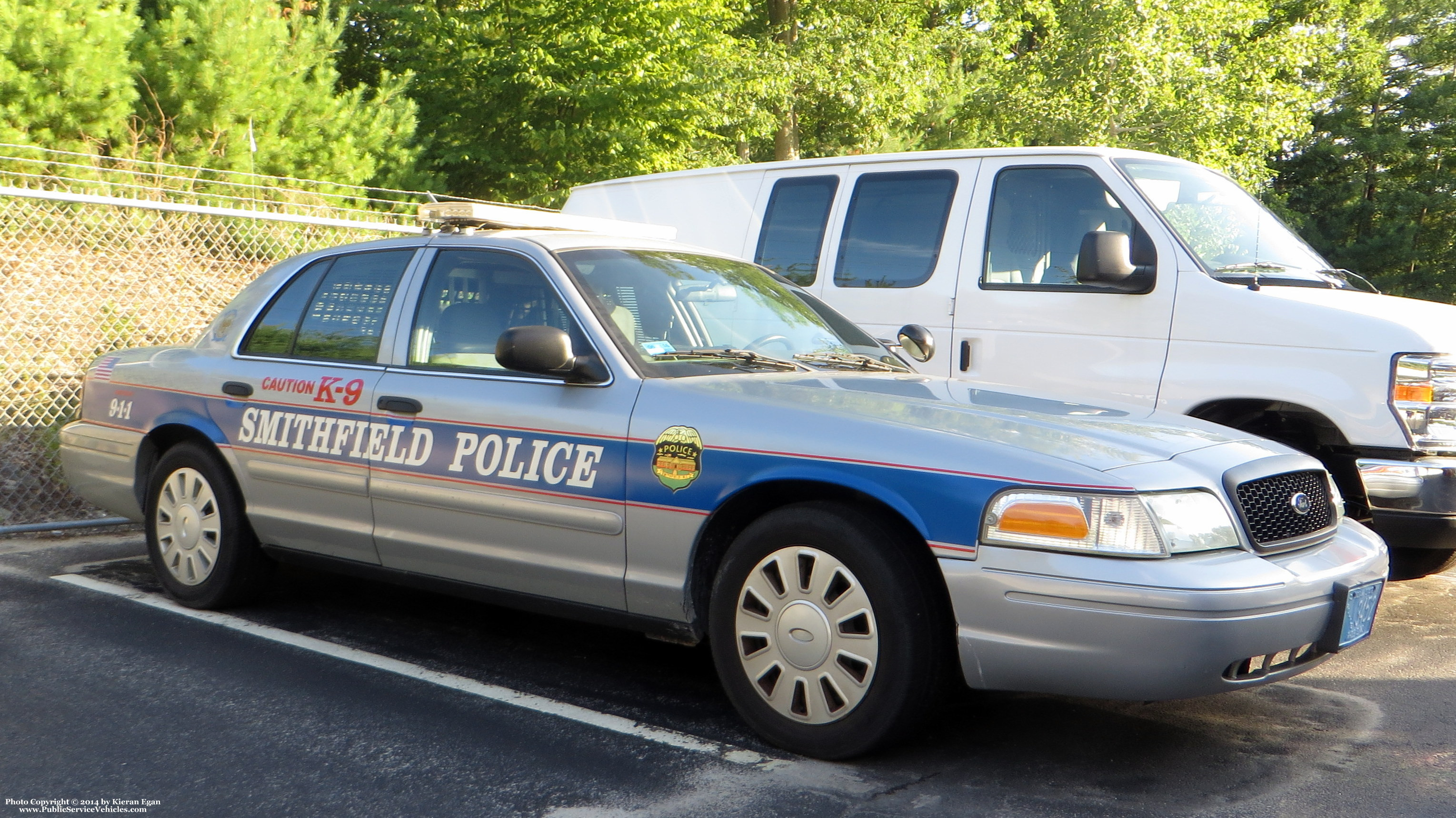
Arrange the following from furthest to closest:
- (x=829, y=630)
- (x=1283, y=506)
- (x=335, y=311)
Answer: (x=335, y=311) < (x=1283, y=506) < (x=829, y=630)

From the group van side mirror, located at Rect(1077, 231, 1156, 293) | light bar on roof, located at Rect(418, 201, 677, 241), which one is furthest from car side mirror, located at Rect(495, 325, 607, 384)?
van side mirror, located at Rect(1077, 231, 1156, 293)

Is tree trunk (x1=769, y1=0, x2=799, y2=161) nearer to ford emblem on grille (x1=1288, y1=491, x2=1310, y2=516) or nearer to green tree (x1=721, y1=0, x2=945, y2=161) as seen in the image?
→ green tree (x1=721, y1=0, x2=945, y2=161)

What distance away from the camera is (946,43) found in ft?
80.8

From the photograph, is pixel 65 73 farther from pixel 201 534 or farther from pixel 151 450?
pixel 201 534

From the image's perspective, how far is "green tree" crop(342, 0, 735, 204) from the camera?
18031mm

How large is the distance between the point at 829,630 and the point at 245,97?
12.4 metres

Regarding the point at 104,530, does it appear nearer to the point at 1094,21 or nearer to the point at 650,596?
the point at 650,596

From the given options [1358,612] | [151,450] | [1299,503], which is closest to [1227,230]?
[1299,503]

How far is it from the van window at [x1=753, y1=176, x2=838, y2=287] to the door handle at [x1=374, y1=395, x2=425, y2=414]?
117 inches

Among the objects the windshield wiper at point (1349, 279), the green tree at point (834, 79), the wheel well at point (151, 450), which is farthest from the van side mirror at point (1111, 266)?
the green tree at point (834, 79)

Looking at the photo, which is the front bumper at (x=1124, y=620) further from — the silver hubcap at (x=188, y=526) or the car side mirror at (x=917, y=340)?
the silver hubcap at (x=188, y=526)

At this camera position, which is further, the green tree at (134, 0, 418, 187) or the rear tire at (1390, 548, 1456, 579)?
the green tree at (134, 0, 418, 187)

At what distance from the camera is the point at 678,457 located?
3748 mm

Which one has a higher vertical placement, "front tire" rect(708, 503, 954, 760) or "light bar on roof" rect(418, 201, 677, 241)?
"light bar on roof" rect(418, 201, 677, 241)
